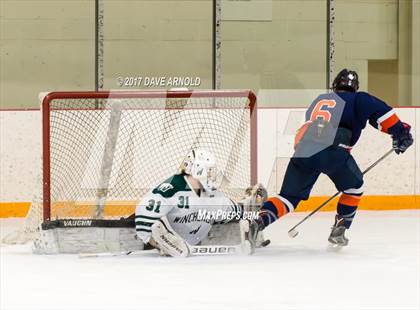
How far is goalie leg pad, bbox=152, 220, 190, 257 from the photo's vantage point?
6.05 metres

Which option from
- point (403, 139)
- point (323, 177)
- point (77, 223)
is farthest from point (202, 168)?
point (323, 177)

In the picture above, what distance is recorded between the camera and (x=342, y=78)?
6367 mm

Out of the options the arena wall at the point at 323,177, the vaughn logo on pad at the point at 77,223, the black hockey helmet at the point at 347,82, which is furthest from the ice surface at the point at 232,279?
the arena wall at the point at 323,177

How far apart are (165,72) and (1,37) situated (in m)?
1.16

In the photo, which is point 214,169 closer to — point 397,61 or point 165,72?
point 165,72

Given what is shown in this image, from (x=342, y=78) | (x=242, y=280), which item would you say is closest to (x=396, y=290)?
(x=242, y=280)

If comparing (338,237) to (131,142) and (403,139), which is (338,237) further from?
(131,142)

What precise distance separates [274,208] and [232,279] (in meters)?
0.98

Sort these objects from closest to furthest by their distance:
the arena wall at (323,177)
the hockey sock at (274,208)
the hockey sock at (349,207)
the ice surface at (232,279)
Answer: the ice surface at (232,279), the hockey sock at (274,208), the hockey sock at (349,207), the arena wall at (323,177)

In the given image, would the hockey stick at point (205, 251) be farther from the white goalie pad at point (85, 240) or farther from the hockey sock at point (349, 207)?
the hockey sock at point (349, 207)

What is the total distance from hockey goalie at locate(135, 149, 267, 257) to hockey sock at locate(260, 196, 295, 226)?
0.13 m

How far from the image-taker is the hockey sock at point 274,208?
20.7ft

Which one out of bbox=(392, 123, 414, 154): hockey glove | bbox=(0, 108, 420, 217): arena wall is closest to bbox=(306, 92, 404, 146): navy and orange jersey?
bbox=(392, 123, 414, 154): hockey glove

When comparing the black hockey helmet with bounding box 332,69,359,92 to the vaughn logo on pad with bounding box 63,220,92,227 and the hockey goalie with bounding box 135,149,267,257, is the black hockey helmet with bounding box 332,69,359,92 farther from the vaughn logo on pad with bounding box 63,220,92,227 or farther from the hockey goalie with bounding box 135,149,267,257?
the vaughn logo on pad with bounding box 63,220,92,227
